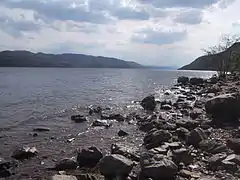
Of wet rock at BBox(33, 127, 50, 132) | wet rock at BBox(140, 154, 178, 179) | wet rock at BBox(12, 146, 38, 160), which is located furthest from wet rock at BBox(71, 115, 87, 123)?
wet rock at BBox(140, 154, 178, 179)

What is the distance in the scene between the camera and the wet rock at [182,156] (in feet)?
53.1

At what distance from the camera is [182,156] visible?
54.4 ft

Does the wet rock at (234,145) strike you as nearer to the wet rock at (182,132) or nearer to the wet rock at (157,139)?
the wet rock at (157,139)

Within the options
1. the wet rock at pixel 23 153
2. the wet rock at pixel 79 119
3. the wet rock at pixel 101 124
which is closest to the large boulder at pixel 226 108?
the wet rock at pixel 101 124

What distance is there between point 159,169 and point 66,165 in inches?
206

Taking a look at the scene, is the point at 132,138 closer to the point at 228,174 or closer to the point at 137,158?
the point at 137,158

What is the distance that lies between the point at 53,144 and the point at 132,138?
213 inches

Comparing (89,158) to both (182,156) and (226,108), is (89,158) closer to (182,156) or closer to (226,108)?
(182,156)

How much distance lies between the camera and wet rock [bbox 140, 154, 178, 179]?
14086mm

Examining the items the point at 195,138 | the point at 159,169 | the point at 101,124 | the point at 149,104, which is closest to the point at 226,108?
the point at 195,138

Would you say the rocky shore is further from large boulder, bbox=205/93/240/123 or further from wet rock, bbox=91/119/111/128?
wet rock, bbox=91/119/111/128

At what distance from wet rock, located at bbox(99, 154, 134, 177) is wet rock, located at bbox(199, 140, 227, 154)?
4.90 metres

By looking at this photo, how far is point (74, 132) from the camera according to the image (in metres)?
27.0

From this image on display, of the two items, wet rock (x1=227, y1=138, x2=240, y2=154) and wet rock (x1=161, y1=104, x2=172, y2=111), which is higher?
wet rock (x1=227, y1=138, x2=240, y2=154)
